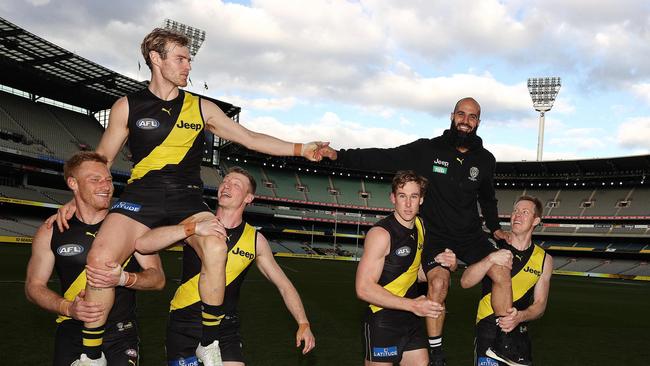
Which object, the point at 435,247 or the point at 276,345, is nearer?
the point at 435,247

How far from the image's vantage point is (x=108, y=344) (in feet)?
16.8

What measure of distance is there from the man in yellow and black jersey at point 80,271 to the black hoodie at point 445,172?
2764mm

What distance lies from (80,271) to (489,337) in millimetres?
4589

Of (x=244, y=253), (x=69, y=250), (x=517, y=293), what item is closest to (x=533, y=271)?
(x=517, y=293)

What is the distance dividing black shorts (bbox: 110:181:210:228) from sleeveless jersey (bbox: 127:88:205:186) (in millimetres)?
→ 88

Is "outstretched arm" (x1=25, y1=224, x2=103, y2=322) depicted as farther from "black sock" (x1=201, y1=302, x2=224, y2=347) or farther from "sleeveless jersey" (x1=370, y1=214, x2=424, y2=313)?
"sleeveless jersey" (x1=370, y1=214, x2=424, y2=313)

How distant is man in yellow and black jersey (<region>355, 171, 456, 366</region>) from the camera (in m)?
5.56

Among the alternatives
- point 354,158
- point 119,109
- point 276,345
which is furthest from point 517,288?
point 276,345

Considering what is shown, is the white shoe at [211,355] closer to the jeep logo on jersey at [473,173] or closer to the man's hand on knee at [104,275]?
the man's hand on knee at [104,275]

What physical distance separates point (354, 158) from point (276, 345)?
5.61m

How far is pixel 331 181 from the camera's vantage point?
243 ft

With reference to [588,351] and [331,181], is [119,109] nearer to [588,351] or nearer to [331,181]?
[588,351]

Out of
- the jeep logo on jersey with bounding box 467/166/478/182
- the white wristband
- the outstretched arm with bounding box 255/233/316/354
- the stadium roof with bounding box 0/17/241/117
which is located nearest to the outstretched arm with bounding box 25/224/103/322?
the white wristband

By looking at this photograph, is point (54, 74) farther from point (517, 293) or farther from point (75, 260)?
point (517, 293)
